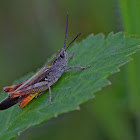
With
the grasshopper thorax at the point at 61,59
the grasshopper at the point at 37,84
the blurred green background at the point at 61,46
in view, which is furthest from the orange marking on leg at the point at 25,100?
the blurred green background at the point at 61,46

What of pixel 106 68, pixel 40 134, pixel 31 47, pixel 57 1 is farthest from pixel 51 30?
pixel 106 68

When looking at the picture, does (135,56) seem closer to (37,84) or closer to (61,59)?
(61,59)

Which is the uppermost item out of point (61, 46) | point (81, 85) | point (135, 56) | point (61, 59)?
point (61, 46)

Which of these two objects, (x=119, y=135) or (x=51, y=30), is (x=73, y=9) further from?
(x=119, y=135)

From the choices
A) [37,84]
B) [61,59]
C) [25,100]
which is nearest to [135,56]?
[61,59]

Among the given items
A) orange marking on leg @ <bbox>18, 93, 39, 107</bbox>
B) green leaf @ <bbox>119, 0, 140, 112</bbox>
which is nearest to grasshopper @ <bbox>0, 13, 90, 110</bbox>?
orange marking on leg @ <bbox>18, 93, 39, 107</bbox>

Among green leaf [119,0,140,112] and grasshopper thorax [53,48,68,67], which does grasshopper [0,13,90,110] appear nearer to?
grasshopper thorax [53,48,68,67]
